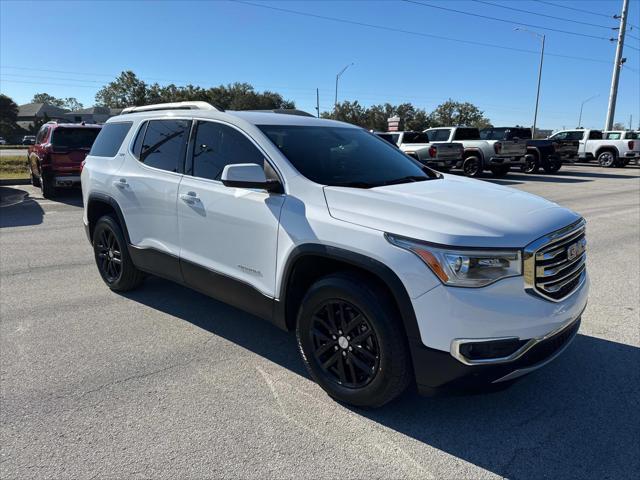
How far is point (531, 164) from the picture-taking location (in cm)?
2178

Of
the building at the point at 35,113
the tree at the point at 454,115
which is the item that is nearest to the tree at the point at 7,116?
the building at the point at 35,113

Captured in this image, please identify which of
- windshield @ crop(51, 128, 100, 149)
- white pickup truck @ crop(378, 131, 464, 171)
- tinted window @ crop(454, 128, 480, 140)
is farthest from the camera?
tinted window @ crop(454, 128, 480, 140)

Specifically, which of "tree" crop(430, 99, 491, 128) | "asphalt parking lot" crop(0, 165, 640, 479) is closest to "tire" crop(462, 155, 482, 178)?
"asphalt parking lot" crop(0, 165, 640, 479)

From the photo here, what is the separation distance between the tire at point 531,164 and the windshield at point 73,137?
17578 millimetres

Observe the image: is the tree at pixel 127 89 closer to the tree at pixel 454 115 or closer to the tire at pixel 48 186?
the tree at pixel 454 115

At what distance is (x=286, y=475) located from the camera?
2432mm

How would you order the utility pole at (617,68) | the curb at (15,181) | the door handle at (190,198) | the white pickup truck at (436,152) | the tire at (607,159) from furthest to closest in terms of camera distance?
the utility pole at (617,68) < the tire at (607,159) < the white pickup truck at (436,152) < the curb at (15,181) < the door handle at (190,198)

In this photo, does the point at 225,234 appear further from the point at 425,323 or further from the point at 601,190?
the point at 601,190

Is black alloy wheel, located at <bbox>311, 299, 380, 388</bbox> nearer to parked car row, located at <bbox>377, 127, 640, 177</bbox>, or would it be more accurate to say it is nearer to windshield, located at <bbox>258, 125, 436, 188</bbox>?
windshield, located at <bbox>258, 125, 436, 188</bbox>

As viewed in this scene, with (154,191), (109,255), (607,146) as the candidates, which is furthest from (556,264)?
(607,146)

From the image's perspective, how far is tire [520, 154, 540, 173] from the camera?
70.0ft

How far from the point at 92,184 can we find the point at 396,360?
3958 mm

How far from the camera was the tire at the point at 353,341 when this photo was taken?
2.68m

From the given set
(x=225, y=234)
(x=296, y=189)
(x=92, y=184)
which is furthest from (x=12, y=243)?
(x=296, y=189)
